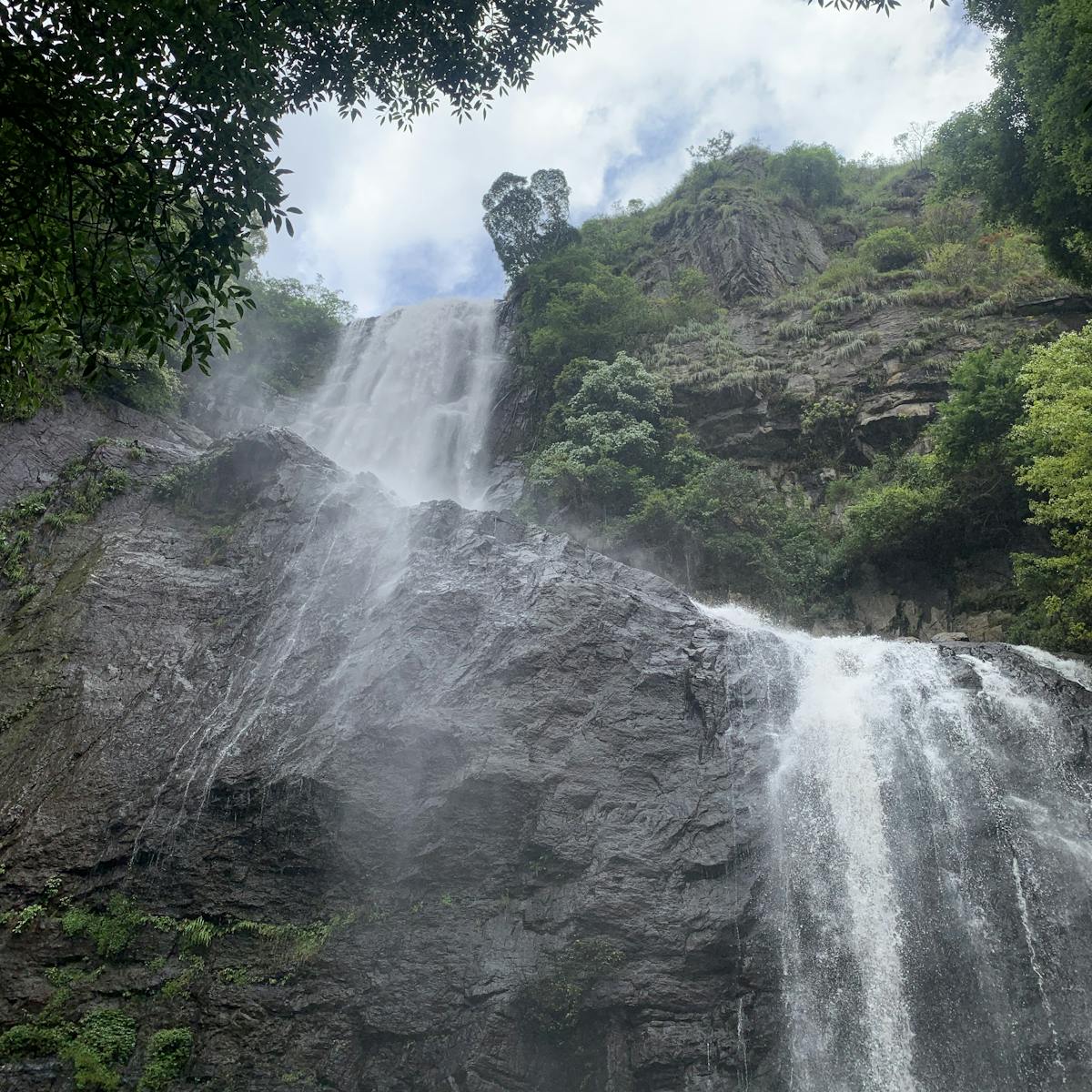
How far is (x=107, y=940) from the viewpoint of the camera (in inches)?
392

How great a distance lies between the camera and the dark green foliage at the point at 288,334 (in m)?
29.6

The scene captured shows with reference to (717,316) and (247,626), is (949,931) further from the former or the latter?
(717,316)

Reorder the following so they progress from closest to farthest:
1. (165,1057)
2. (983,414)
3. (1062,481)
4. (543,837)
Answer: (165,1057) < (543,837) < (1062,481) < (983,414)

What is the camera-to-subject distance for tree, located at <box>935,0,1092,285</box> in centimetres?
1100

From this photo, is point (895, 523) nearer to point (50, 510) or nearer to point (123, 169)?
point (123, 169)

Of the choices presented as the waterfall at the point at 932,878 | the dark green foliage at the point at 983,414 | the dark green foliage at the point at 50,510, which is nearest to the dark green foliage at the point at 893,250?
the dark green foliage at the point at 983,414

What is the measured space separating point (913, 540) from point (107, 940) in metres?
15.7

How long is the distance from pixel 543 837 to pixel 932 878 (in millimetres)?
4968

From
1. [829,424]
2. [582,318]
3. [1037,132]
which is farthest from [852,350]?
[1037,132]

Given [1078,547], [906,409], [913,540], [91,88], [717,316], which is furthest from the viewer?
[717,316]

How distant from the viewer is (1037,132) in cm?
1310

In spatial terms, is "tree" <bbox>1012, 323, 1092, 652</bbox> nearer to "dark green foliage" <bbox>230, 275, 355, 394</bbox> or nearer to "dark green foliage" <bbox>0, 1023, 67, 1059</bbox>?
"dark green foliage" <bbox>0, 1023, 67, 1059</bbox>

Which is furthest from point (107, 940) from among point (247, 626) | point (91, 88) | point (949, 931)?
point (949, 931)

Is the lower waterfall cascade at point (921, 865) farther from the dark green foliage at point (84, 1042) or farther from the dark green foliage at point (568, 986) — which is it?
the dark green foliage at point (84, 1042)
